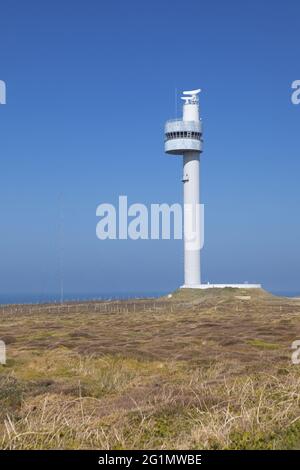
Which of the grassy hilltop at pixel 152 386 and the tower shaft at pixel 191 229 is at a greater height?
the tower shaft at pixel 191 229

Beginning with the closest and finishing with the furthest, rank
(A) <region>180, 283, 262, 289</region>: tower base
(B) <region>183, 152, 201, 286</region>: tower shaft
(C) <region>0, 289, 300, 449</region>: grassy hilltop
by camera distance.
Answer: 1. (C) <region>0, 289, 300, 449</region>: grassy hilltop
2. (A) <region>180, 283, 262, 289</region>: tower base
3. (B) <region>183, 152, 201, 286</region>: tower shaft

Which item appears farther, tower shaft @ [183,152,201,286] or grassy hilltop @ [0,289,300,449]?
tower shaft @ [183,152,201,286]

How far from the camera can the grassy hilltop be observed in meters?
11.7

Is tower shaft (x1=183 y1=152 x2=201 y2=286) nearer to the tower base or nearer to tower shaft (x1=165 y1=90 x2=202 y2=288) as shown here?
tower shaft (x1=165 y1=90 x2=202 y2=288)

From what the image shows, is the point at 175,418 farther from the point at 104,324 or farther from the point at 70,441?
the point at 104,324

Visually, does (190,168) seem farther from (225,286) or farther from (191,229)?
(225,286)

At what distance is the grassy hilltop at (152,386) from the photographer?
11.7m

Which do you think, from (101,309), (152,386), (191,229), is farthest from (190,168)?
(152,386)

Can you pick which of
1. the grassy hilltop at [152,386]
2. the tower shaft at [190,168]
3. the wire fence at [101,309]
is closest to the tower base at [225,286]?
the tower shaft at [190,168]

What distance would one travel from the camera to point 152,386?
19.9 m

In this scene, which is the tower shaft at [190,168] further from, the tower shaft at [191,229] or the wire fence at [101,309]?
the wire fence at [101,309]

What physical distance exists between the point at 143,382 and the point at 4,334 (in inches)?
930

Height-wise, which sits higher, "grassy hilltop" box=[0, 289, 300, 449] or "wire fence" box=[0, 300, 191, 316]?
"grassy hilltop" box=[0, 289, 300, 449]

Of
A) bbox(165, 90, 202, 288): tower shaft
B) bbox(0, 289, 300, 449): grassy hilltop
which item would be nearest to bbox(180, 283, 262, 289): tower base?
bbox(165, 90, 202, 288): tower shaft
